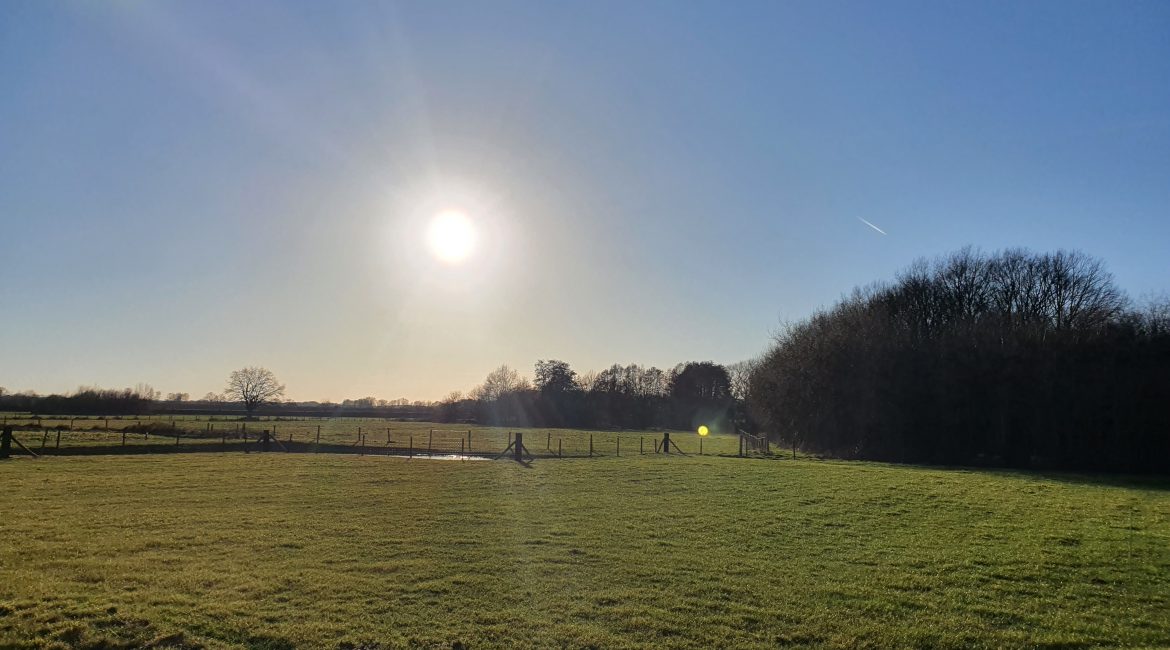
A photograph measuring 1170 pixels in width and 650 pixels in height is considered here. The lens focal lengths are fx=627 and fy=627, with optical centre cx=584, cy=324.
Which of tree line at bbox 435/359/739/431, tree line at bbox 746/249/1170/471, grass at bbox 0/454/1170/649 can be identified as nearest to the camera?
grass at bbox 0/454/1170/649

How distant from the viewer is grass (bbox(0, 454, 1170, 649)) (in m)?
7.92

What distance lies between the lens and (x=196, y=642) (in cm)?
750

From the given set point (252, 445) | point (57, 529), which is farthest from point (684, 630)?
point (252, 445)

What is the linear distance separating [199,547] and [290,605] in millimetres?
5029

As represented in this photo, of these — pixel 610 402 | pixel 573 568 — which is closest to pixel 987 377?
pixel 573 568

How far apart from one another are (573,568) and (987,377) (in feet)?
Result: 139

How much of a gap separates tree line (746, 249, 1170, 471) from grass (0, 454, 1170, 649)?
2167 cm

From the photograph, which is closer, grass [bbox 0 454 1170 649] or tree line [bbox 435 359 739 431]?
grass [bbox 0 454 1170 649]

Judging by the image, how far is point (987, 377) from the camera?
42875mm

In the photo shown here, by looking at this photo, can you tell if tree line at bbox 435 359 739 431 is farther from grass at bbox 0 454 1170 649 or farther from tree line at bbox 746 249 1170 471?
grass at bbox 0 454 1170 649

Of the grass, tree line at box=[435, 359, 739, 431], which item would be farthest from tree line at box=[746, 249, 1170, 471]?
tree line at box=[435, 359, 739, 431]

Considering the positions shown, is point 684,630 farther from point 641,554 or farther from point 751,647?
point 641,554

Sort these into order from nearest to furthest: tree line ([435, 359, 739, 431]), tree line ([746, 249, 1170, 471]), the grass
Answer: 1. the grass
2. tree line ([746, 249, 1170, 471])
3. tree line ([435, 359, 739, 431])

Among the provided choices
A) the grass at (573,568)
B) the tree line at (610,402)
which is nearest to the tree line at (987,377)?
the grass at (573,568)
